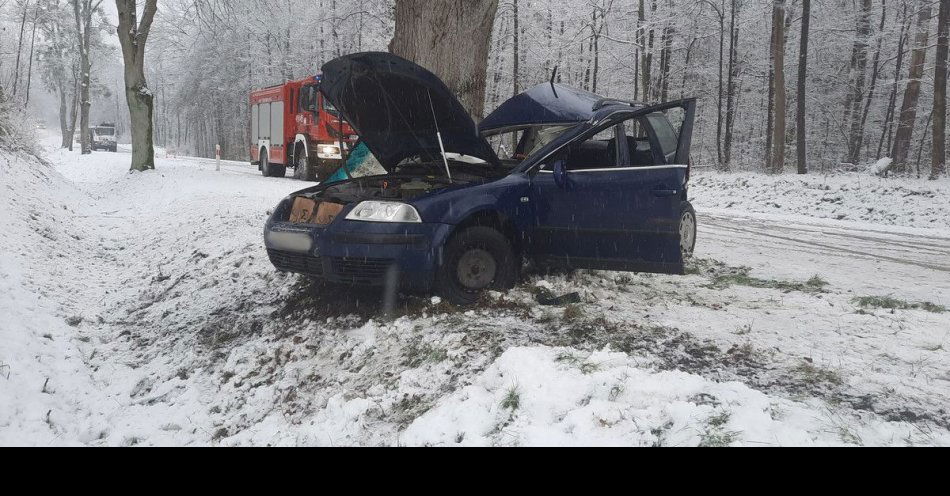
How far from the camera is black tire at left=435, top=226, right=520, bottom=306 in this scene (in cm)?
462

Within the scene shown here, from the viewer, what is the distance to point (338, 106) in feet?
18.6

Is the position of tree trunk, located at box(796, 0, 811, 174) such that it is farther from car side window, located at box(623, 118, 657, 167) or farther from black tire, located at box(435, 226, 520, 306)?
black tire, located at box(435, 226, 520, 306)

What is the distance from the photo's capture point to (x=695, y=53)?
32.2 metres

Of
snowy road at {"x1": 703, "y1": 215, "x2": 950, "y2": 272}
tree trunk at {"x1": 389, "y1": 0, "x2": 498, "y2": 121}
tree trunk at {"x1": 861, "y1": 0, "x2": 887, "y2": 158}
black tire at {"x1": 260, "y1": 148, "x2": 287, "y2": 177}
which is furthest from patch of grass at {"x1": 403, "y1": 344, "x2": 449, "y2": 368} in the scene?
tree trunk at {"x1": 861, "y1": 0, "x2": 887, "y2": 158}

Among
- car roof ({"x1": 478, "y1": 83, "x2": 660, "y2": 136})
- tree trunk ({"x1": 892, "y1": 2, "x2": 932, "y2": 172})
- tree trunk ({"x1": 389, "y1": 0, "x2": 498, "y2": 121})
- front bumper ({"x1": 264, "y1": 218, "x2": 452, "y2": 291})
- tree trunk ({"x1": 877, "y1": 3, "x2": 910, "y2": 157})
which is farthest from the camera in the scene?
tree trunk ({"x1": 877, "y1": 3, "x2": 910, "y2": 157})

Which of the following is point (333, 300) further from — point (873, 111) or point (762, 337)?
point (873, 111)

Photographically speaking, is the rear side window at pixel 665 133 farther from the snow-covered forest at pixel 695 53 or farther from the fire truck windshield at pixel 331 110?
the snow-covered forest at pixel 695 53

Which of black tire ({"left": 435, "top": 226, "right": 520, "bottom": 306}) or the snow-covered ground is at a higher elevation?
black tire ({"left": 435, "top": 226, "right": 520, "bottom": 306})

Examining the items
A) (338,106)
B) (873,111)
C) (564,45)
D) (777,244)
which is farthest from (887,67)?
(338,106)

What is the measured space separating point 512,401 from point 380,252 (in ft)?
5.87

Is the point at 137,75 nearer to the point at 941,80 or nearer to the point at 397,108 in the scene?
the point at 397,108

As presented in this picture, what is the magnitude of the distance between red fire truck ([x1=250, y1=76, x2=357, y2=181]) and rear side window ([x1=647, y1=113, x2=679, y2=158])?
35.4ft
